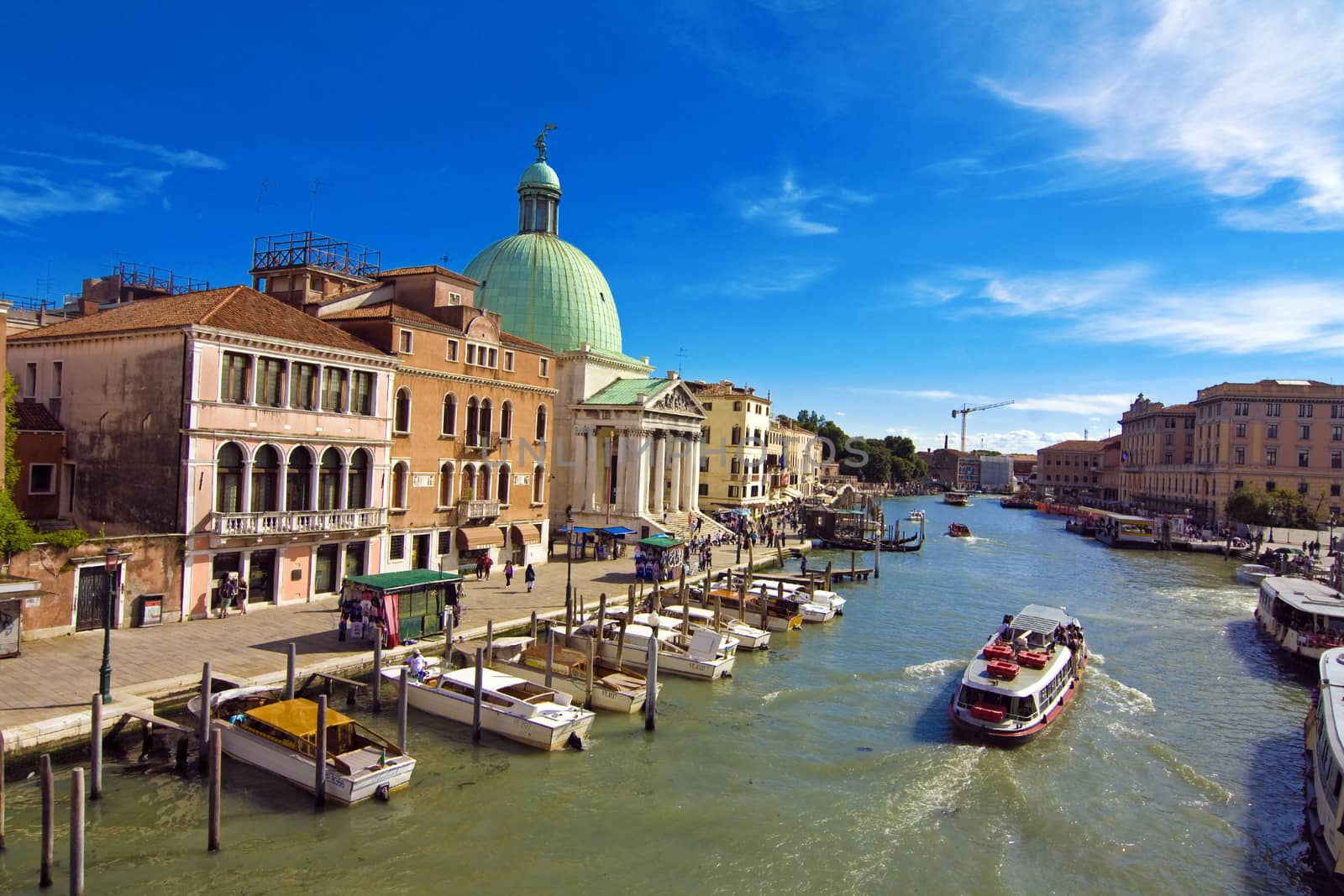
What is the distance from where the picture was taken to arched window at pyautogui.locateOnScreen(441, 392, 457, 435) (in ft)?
102

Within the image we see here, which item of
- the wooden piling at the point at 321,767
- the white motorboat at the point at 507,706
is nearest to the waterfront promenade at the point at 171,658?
the white motorboat at the point at 507,706

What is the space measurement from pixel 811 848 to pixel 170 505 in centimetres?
1803

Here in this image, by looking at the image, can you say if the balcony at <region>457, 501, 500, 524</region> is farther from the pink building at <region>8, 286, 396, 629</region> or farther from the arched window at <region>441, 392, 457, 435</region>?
the pink building at <region>8, 286, 396, 629</region>

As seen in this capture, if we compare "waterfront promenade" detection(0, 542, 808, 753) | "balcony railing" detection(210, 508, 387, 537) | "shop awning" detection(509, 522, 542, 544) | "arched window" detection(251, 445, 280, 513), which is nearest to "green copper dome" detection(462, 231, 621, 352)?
"shop awning" detection(509, 522, 542, 544)

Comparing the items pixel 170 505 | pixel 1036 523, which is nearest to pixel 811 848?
pixel 170 505

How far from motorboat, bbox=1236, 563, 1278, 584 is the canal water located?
25812 mm

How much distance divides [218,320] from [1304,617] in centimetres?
3483

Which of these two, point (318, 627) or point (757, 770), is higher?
point (318, 627)


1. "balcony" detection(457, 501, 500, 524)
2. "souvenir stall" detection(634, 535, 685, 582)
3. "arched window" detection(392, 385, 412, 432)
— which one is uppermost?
"arched window" detection(392, 385, 412, 432)

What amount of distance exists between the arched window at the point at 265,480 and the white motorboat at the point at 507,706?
736cm

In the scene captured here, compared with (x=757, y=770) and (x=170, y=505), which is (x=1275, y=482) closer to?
(x=757, y=770)

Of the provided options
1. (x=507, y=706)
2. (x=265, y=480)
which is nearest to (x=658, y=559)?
(x=265, y=480)

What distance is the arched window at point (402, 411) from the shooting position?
94.6 feet

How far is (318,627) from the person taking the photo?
22.4 metres
